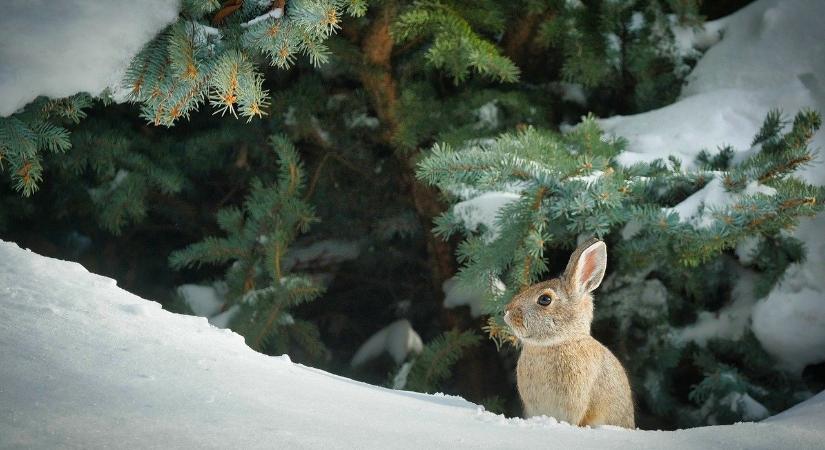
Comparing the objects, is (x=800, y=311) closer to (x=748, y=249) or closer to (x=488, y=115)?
(x=748, y=249)

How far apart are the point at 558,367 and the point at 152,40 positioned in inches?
59.0

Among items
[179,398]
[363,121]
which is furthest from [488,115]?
[179,398]

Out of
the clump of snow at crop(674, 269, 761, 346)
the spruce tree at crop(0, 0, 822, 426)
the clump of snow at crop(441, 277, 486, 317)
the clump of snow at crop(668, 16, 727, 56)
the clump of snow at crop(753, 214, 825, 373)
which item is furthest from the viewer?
the clump of snow at crop(441, 277, 486, 317)

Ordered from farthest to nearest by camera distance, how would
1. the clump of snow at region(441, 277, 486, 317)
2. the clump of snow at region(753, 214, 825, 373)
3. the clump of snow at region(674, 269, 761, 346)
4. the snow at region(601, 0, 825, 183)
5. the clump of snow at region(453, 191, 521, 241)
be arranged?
the clump of snow at region(441, 277, 486, 317)
the clump of snow at region(674, 269, 761, 346)
the snow at region(601, 0, 825, 183)
the clump of snow at region(753, 214, 825, 373)
the clump of snow at region(453, 191, 521, 241)

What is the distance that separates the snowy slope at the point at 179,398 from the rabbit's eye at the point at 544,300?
0.44 meters

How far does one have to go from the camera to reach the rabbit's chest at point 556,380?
7.34 feet

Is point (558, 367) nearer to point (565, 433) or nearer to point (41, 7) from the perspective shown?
point (565, 433)

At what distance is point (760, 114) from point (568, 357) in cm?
169

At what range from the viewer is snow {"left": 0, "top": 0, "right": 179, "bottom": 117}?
2074 mm

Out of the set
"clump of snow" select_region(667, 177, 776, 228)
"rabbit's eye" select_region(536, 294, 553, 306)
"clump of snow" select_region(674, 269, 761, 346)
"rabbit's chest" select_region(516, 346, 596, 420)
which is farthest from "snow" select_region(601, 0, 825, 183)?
"rabbit's chest" select_region(516, 346, 596, 420)

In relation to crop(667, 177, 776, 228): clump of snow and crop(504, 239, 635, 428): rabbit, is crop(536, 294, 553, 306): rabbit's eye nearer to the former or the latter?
crop(504, 239, 635, 428): rabbit

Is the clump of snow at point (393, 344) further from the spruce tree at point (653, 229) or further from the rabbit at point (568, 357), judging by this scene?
the rabbit at point (568, 357)

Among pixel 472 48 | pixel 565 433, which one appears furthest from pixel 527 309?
pixel 472 48

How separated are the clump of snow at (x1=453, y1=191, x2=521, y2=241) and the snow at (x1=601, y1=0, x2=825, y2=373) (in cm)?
51
